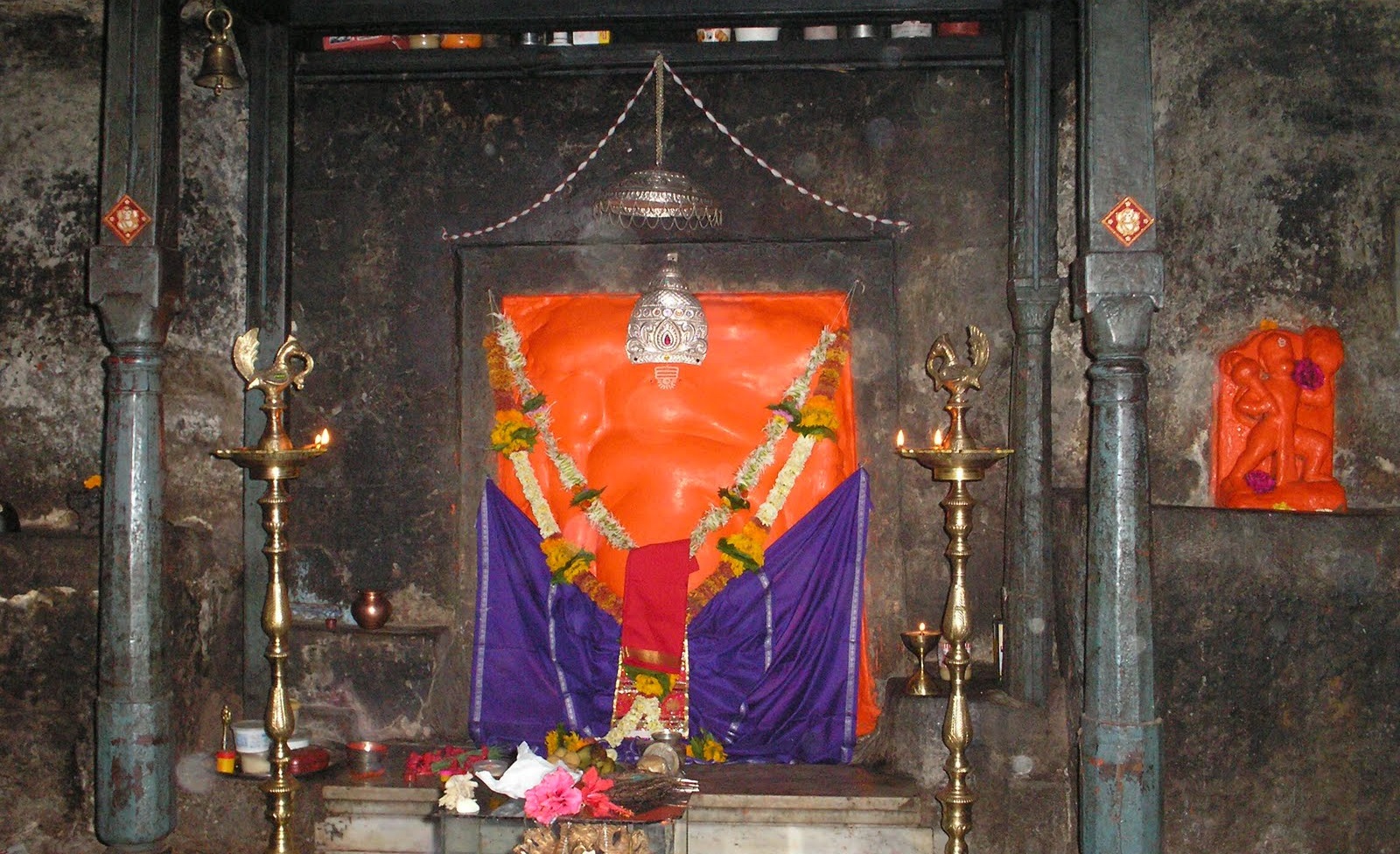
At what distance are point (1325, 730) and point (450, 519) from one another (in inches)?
205

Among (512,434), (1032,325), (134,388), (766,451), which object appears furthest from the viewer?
(766,451)

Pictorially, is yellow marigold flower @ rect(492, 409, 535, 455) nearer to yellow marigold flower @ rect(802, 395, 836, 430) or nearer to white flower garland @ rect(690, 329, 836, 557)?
white flower garland @ rect(690, 329, 836, 557)

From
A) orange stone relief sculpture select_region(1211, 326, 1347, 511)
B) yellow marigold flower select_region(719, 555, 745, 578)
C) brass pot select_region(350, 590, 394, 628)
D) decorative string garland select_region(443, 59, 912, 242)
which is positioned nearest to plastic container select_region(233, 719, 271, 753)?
brass pot select_region(350, 590, 394, 628)

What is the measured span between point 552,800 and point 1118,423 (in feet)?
10.1

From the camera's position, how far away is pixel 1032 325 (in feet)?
23.7

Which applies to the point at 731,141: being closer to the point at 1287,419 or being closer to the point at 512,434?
the point at 512,434

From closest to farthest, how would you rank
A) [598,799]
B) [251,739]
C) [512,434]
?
[598,799] → [251,739] → [512,434]

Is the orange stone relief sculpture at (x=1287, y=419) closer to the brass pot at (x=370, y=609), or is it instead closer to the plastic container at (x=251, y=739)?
the brass pot at (x=370, y=609)

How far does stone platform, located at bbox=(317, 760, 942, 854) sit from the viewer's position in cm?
684

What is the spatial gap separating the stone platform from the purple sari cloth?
24.5 inches

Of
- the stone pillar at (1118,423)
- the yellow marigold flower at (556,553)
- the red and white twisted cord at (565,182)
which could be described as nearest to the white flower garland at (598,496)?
the yellow marigold flower at (556,553)

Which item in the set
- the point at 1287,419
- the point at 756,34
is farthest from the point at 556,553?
the point at 1287,419

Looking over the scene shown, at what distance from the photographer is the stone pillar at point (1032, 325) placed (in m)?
7.13

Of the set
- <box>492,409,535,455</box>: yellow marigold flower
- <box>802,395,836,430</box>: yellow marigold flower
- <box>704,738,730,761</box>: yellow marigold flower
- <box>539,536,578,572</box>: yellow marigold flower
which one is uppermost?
<box>802,395,836,430</box>: yellow marigold flower
